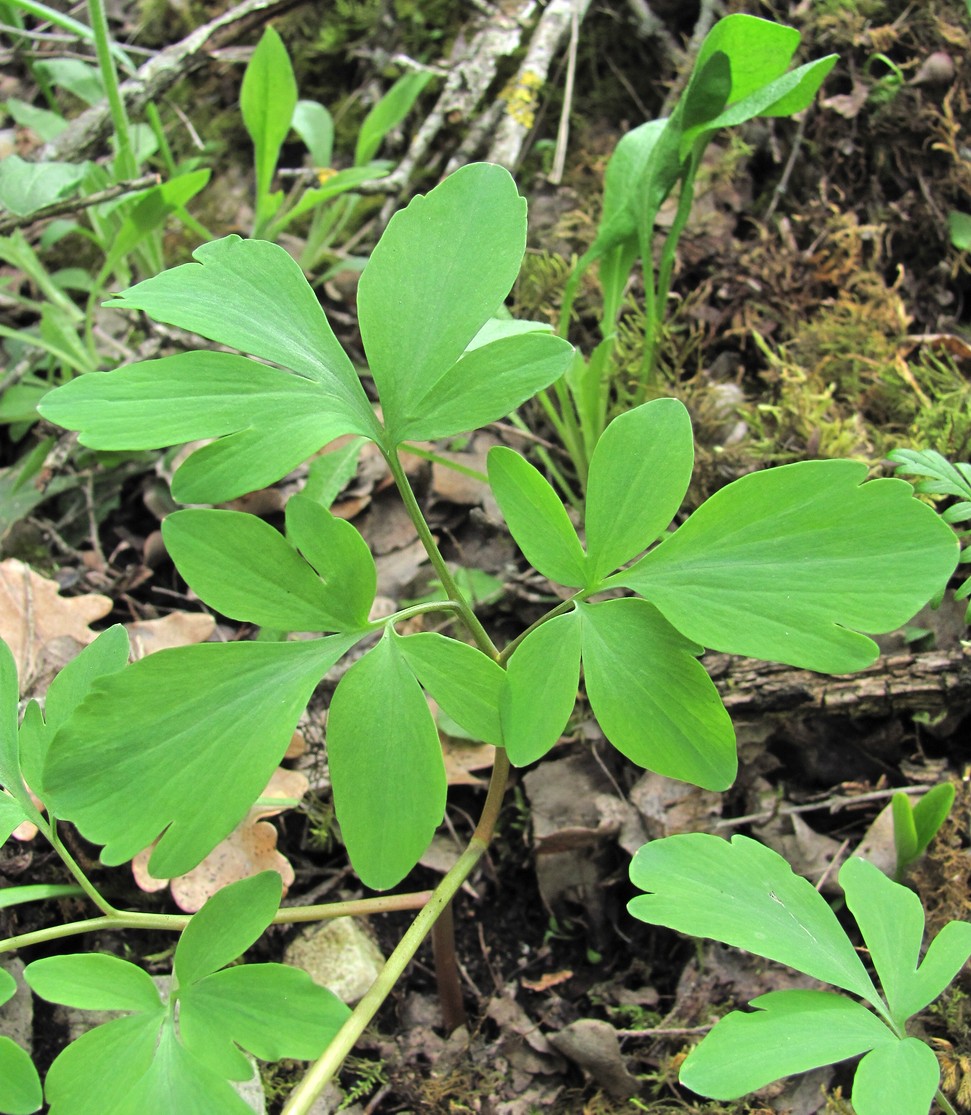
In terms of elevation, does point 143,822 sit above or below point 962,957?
above

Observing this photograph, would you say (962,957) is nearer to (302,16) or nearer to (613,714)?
(613,714)

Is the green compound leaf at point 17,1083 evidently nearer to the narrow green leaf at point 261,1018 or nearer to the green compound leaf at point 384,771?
the narrow green leaf at point 261,1018

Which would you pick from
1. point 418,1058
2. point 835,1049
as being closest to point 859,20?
point 835,1049

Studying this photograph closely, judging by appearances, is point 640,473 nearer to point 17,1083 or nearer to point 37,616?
point 17,1083

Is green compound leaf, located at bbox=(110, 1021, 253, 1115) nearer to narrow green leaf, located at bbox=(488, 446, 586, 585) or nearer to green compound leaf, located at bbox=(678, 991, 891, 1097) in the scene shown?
green compound leaf, located at bbox=(678, 991, 891, 1097)

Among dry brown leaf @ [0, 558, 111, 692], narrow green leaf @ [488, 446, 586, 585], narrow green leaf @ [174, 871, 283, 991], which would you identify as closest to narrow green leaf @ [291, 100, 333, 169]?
dry brown leaf @ [0, 558, 111, 692]

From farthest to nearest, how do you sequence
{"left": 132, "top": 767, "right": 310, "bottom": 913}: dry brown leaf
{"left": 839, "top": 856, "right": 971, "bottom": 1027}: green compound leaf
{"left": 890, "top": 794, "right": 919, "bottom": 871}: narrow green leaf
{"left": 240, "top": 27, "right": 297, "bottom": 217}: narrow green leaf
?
{"left": 240, "top": 27, "right": 297, "bottom": 217}: narrow green leaf, {"left": 132, "top": 767, "right": 310, "bottom": 913}: dry brown leaf, {"left": 890, "top": 794, "right": 919, "bottom": 871}: narrow green leaf, {"left": 839, "top": 856, "right": 971, "bottom": 1027}: green compound leaf
